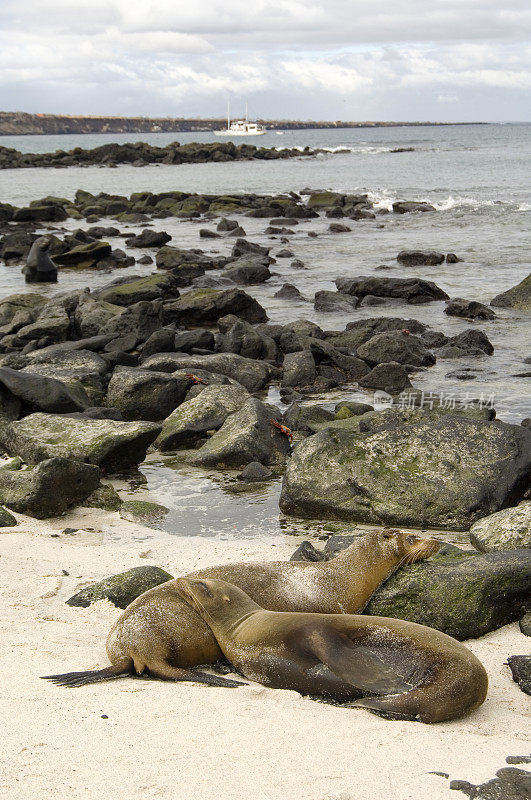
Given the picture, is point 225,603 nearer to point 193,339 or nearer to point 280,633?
point 280,633

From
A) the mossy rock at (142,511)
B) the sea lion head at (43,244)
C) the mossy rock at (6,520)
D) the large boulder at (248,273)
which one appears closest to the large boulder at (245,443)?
the mossy rock at (142,511)

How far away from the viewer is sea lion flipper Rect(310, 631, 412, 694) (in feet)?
14.0

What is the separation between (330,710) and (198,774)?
0.90 m

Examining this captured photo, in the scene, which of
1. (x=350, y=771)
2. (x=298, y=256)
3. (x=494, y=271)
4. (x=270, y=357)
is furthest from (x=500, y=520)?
(x=298, y=256)

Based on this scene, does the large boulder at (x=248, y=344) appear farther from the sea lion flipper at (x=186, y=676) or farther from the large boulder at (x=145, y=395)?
the sea lion flipper at (x=186, y=676)

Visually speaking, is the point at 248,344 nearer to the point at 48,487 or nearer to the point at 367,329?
the point at 367,329

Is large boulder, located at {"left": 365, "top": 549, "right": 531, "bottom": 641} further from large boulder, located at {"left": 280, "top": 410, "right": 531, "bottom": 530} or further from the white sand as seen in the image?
large boulder, located at {"left": 280, "top": 410, "right": 531, "bottom": 530}

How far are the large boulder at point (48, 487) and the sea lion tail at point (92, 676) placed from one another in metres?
3.11

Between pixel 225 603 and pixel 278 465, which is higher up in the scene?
pixel 225 603

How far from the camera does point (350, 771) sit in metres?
3.54

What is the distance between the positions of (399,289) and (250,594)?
14982 mm

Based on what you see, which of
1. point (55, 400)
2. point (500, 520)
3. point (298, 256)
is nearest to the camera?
point (500, 520)

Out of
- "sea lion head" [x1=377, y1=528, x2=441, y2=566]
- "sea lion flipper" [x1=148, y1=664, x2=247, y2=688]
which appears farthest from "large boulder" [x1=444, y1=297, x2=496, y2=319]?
"sea lion flipper" [x1=148, y1=664, x2=247, y2=688]

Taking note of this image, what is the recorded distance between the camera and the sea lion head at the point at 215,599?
4812mm
